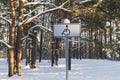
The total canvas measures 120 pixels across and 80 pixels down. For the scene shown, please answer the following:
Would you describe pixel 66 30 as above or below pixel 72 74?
above

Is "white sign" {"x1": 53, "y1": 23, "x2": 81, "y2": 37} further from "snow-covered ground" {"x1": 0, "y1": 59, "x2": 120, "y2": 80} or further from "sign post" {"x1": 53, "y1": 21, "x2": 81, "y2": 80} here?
"snow-covered ground" {"x1": 0, "y1": 59, "x2": 120, "y2": 80}

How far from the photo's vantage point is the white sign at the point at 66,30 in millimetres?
12123

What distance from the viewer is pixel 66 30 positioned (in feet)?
39.9

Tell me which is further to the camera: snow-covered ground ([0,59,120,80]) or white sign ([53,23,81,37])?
snow-covered ground ([0,59,120,80])

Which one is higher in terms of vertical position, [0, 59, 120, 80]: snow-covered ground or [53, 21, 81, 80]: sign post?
[53, 21, 81, 80]: sign post

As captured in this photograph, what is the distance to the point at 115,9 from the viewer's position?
24.5m

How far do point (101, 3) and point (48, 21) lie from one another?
56.1 feet

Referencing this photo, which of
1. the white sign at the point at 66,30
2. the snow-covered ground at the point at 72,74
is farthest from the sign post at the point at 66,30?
the snow-covered ground at the point at 72,74

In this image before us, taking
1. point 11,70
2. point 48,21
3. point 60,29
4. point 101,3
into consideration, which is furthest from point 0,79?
point 48,21

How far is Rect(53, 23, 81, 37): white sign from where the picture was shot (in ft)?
39.8

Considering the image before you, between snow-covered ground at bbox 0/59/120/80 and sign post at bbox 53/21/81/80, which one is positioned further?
snow-covered ground at bbox 0/59/120/80

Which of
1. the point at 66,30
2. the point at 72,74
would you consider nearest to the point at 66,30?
the point at 66,30

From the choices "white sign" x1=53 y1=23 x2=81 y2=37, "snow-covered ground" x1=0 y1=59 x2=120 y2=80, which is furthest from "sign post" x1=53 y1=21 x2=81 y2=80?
"snow-covered ground" x1=0 y1=59 x2=120 y2=80

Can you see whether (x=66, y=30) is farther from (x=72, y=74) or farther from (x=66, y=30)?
(x=72, y=74)
